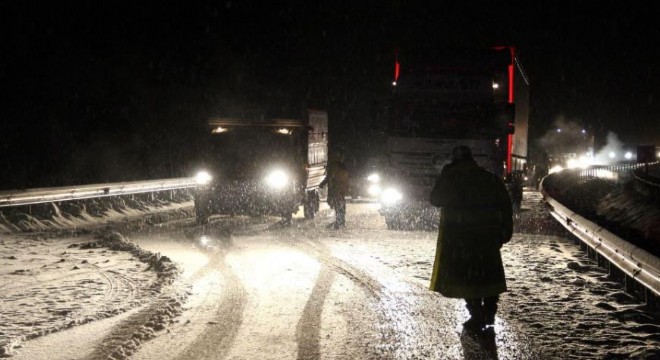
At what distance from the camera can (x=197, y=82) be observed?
55469mm

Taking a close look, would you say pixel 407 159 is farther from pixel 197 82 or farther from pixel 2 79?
pixel 197 82

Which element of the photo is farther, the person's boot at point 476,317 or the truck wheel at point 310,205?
the truck wheel at point 310,205

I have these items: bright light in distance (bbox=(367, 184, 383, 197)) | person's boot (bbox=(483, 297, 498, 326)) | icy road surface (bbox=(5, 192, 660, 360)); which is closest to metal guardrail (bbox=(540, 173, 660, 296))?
icy road surface (bbox=(5, 192, 660, 360))

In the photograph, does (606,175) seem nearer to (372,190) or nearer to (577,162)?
(577,162)

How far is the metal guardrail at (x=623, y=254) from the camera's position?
6801 millimetres

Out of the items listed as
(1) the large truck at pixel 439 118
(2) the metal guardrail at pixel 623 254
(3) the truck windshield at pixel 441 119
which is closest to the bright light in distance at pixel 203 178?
(1) the large truck at pixel 439 118

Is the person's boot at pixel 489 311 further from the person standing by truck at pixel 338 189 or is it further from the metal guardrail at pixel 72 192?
the metal guardrail at pixel 72 192

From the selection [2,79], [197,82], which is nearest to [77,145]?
[2,79]

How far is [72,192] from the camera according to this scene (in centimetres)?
1767

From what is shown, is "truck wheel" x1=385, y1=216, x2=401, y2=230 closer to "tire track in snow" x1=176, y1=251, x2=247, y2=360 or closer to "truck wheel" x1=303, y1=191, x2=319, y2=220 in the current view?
"truck wheel" x1=303, y1=191, x2=319, y2=220

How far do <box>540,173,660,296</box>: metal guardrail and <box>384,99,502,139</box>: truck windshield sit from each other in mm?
4604

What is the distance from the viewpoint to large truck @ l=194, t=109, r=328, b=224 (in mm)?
17453

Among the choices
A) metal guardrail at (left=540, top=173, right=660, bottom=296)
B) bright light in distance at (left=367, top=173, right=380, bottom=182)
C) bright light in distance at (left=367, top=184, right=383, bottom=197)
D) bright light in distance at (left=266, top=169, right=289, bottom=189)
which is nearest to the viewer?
metal guardrail at (left=540, top=173, right=660, bottom=296)

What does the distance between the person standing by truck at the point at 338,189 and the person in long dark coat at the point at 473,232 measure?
987cm
